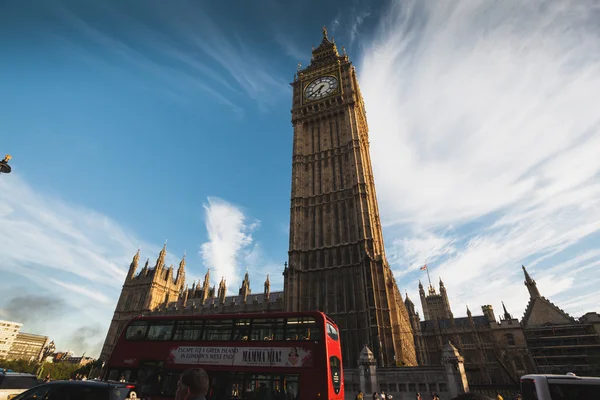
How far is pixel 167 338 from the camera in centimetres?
1392

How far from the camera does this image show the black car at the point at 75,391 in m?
7.76

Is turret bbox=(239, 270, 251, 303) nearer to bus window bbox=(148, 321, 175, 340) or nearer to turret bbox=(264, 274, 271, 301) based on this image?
turret bbox=(264, 274, 271, 301)

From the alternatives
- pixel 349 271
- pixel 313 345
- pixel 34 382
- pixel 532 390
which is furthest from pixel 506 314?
pixel 34 382

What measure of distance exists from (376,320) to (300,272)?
10.2m

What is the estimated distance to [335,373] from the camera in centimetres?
1223

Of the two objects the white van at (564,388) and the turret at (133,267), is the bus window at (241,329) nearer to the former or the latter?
the white van at (564,388)

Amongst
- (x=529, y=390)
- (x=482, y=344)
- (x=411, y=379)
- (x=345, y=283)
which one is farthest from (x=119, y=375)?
(x=482, y=344)

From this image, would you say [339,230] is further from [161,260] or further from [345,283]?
[161,260]

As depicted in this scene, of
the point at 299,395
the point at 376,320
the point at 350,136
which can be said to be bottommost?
the point at 299,395

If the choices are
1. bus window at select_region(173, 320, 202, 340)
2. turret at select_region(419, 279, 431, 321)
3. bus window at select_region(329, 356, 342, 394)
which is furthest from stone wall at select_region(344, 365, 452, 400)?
turret at select_region(419, 279, 431, 321)

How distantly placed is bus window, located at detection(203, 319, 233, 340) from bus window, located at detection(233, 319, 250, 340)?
0.28m

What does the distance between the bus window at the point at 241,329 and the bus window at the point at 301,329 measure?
72.7 inches

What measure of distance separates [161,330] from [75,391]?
662cm

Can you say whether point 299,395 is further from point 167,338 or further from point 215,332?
point 167,338
